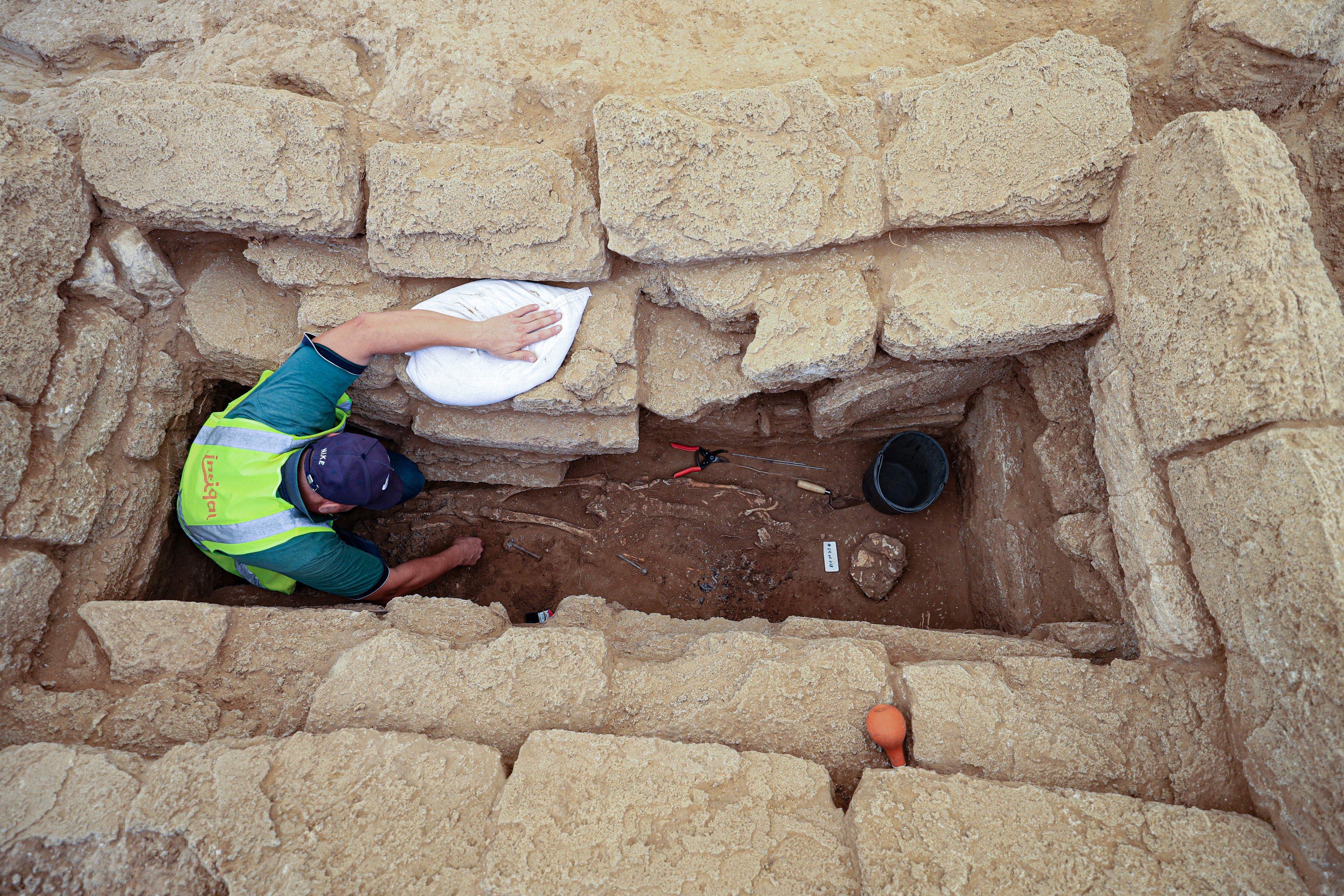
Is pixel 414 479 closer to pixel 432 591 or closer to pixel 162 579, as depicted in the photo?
pixel 432 591

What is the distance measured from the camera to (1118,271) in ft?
7.22

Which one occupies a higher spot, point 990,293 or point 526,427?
point 990,293

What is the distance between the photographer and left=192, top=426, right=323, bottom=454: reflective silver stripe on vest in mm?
2498

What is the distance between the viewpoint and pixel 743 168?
90.3 inches

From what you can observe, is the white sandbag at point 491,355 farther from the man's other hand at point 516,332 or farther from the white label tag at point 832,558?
the white label tag at point 832,558

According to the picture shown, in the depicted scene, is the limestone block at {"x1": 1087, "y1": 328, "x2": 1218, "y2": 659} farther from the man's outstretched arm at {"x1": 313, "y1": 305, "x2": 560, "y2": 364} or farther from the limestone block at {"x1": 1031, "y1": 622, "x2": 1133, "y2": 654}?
the man's outstretched arm at {"x1": 313, "y1": 305, "x2": 560, "y2": 364}

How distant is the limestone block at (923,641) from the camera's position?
2236 millimetres

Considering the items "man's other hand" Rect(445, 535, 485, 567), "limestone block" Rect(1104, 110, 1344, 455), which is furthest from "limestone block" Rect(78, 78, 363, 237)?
"limestone block" Rect(1104, 110, 1344, 455)

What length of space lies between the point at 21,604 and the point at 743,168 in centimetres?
289

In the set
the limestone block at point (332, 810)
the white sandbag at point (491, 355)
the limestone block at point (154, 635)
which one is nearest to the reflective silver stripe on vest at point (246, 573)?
the limestone block at point (154, 635)

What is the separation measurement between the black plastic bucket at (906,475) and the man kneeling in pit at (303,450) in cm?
201

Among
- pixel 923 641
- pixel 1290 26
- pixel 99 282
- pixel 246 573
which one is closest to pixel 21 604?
pixel 246 573

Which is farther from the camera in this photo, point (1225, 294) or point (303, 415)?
point (303, 415)

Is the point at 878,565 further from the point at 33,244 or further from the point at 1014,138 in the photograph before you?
the point at 33,244
